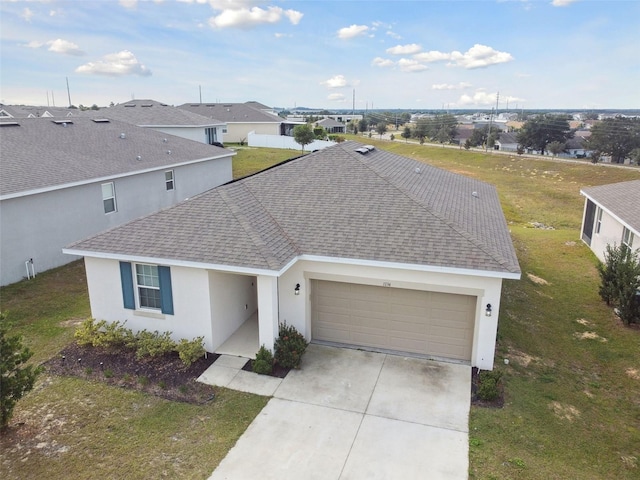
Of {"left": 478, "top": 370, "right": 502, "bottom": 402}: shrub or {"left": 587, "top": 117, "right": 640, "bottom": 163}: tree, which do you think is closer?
{"left": 478, "top": 370, "right": 502, "bottom": 402}: shrub

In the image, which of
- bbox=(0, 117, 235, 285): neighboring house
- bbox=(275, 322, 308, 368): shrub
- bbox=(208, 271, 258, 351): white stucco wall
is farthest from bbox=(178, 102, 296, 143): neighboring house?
bbox=(275, 322, 308, 368): shrub

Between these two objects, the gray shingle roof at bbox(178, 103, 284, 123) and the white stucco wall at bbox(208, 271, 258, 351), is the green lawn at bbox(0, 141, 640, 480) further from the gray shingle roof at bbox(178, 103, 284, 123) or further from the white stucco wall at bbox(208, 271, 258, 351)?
the gray shingle roof at bbox(178, 103, 284, 123)

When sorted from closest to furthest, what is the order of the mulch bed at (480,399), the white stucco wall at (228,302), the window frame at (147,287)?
the mulch bed at (480,399) < the white stucco wall at (228,302) < the window frame at (147,287)

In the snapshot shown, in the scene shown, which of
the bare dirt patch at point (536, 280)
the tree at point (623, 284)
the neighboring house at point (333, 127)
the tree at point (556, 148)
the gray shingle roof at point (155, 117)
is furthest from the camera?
the neighboring house at point (333, 127)

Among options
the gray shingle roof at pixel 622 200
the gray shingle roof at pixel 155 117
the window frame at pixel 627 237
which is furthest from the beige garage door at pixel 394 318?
the gray shingle roof at pixel 155 117

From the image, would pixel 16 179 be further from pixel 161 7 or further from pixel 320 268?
pixel 320 268

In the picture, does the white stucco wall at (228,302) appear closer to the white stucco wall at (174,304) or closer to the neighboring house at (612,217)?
the white stucco wall at (174,304)

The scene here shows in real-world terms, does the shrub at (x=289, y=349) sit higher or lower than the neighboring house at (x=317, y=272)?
lower
